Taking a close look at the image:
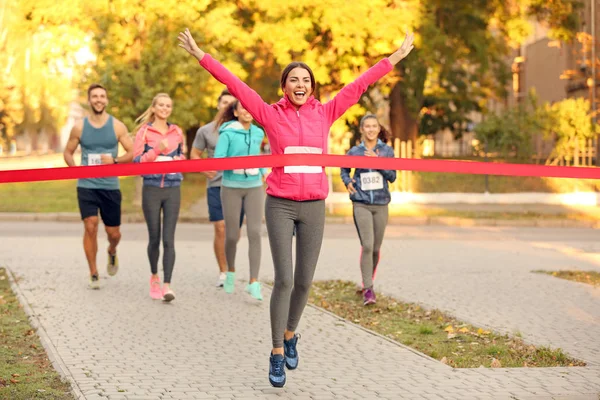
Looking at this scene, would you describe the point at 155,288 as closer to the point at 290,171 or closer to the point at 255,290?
the point at 255,290

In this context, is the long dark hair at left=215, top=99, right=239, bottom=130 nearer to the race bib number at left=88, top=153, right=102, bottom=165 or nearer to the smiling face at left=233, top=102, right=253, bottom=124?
the smiling face at left=233, top=102, right=253, bottom=124

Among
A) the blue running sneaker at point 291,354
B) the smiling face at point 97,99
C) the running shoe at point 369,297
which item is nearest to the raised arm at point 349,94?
the blue running sneaker at point 291,354

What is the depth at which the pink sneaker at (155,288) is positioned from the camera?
1109 centimetres

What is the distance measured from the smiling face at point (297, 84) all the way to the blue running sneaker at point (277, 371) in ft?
4.90

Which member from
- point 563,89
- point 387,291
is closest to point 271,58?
point 563,89

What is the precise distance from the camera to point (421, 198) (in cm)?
3095

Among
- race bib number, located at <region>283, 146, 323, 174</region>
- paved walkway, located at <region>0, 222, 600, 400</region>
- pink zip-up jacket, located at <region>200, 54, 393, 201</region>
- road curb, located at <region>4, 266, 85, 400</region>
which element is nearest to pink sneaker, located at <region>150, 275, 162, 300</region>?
paved walkway, located at <region>0, 222, 600, 400</region>

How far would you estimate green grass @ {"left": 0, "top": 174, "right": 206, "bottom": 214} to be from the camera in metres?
27.1

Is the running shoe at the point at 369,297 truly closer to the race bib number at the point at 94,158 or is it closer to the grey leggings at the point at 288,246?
the race bib number at the point at 94,158

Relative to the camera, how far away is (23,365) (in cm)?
770

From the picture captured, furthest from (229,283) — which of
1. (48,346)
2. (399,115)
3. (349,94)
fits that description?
(399,115)

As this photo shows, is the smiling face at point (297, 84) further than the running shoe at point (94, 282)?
No

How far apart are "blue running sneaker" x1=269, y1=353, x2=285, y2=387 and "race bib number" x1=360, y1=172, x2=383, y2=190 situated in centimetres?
403

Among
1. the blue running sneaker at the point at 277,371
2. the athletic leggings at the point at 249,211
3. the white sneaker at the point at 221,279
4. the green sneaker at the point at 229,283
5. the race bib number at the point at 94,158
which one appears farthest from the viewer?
the white sneaker at the point at 221,279
